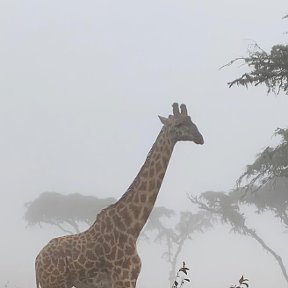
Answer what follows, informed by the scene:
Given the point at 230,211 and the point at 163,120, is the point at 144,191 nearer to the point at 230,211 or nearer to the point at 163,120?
the point at 163,120

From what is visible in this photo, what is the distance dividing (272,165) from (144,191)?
13559mm

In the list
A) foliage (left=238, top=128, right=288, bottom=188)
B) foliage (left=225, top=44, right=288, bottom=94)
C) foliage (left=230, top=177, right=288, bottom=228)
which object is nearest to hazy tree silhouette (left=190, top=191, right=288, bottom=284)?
foliage (left=230, top=177, right=288, bottom=228)

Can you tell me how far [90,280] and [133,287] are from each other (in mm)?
576

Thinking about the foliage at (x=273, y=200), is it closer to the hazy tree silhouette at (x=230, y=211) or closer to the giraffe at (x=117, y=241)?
the hazy tree silhouette at (x=230, y=211)

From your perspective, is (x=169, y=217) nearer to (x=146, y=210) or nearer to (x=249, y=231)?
(x=249, y=231)

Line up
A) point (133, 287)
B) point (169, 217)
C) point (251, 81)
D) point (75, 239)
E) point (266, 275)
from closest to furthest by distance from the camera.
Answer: point (133, 287) → point (75, 239) → point (251, 81) → point (169, 217) → point (266, 275)

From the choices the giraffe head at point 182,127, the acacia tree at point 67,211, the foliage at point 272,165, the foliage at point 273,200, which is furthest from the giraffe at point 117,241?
the acacia tree at point 67,211

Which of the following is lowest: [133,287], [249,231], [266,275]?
[133,287]

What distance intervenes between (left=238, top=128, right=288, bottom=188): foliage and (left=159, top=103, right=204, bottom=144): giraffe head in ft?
30.4

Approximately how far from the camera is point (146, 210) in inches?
317

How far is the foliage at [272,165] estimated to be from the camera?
18.2 meters

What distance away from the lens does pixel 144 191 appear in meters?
8.16

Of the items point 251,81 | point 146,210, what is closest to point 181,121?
point 146,210

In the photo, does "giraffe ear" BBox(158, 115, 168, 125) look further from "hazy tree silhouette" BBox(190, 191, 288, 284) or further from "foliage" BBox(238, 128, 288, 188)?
"hazy tree silhouette" BBox(190, 191, 288, 284)
